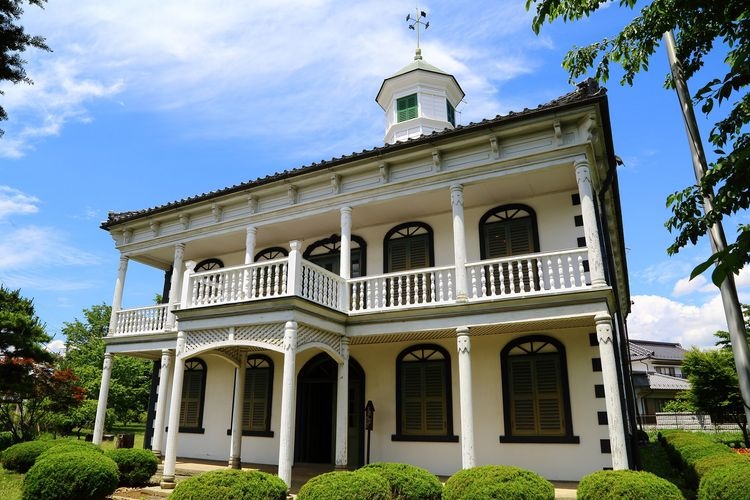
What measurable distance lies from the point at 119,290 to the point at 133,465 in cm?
707

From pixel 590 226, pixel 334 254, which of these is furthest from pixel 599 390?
pixel 334 254

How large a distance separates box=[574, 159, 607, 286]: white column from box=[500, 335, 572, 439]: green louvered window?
7.14ft

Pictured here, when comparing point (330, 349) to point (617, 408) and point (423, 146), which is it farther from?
point (617, 408)

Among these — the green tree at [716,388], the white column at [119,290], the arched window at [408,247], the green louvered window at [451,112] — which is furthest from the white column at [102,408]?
the green tree at [716,388]

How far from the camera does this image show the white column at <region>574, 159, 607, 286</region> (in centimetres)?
1001

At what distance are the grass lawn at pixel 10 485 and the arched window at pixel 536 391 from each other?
10.1 meters

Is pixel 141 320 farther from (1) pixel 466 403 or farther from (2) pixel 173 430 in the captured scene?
(1) pixel 466 403

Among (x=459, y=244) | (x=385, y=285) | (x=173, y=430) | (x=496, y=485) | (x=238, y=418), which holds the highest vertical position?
(x=459, y=244)

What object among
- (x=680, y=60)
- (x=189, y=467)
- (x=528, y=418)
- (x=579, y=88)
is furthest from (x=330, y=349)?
(x=680, y=60)

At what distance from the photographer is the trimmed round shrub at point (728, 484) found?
6246mm

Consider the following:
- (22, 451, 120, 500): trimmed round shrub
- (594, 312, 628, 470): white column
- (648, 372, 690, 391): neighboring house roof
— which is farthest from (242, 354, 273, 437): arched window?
(648, 372, 690, 391): neighboring house roof

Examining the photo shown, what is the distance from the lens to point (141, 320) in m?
15.9

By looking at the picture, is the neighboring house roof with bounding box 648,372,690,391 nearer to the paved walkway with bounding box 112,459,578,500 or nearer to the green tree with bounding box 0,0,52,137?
the paved walkway with bounding box 112,459,578,500

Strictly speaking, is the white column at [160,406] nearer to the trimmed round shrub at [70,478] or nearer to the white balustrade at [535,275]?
the trimmed round shrub at [70,478]
